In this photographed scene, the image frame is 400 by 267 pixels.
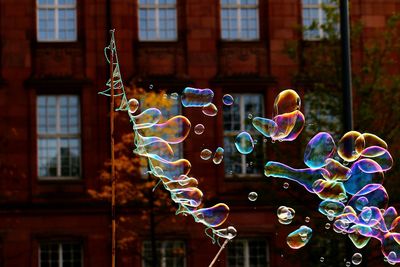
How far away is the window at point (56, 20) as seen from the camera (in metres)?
37.5

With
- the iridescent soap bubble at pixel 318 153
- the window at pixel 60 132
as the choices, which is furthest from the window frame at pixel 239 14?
the iridescent soap bubble at pixel 318 153

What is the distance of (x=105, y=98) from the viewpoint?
36750mm

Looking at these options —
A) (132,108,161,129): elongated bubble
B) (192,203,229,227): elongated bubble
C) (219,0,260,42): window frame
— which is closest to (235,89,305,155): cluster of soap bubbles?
(192,203,229,227): elongated bubble

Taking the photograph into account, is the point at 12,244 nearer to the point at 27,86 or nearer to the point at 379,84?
the point at 27,86

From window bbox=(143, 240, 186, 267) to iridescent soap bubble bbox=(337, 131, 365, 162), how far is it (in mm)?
15468

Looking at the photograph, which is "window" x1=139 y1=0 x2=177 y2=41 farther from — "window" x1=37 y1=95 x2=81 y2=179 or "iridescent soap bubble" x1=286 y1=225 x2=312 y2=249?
"iridescent soap bubble" x1=286 y1=225 x2=312 y2=249

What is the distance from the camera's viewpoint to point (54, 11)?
37.8 m

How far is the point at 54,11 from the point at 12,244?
760cm

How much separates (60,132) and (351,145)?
733 inches

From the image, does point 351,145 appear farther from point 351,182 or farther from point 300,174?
point 300,174

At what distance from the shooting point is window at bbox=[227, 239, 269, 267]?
36.9 metres

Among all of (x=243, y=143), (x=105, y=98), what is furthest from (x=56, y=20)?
(x=243, y=143)

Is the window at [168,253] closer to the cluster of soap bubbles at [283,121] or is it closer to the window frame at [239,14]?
the window frame at [239,14]

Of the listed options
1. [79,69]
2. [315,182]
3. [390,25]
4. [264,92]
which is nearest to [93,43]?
[79,69]
